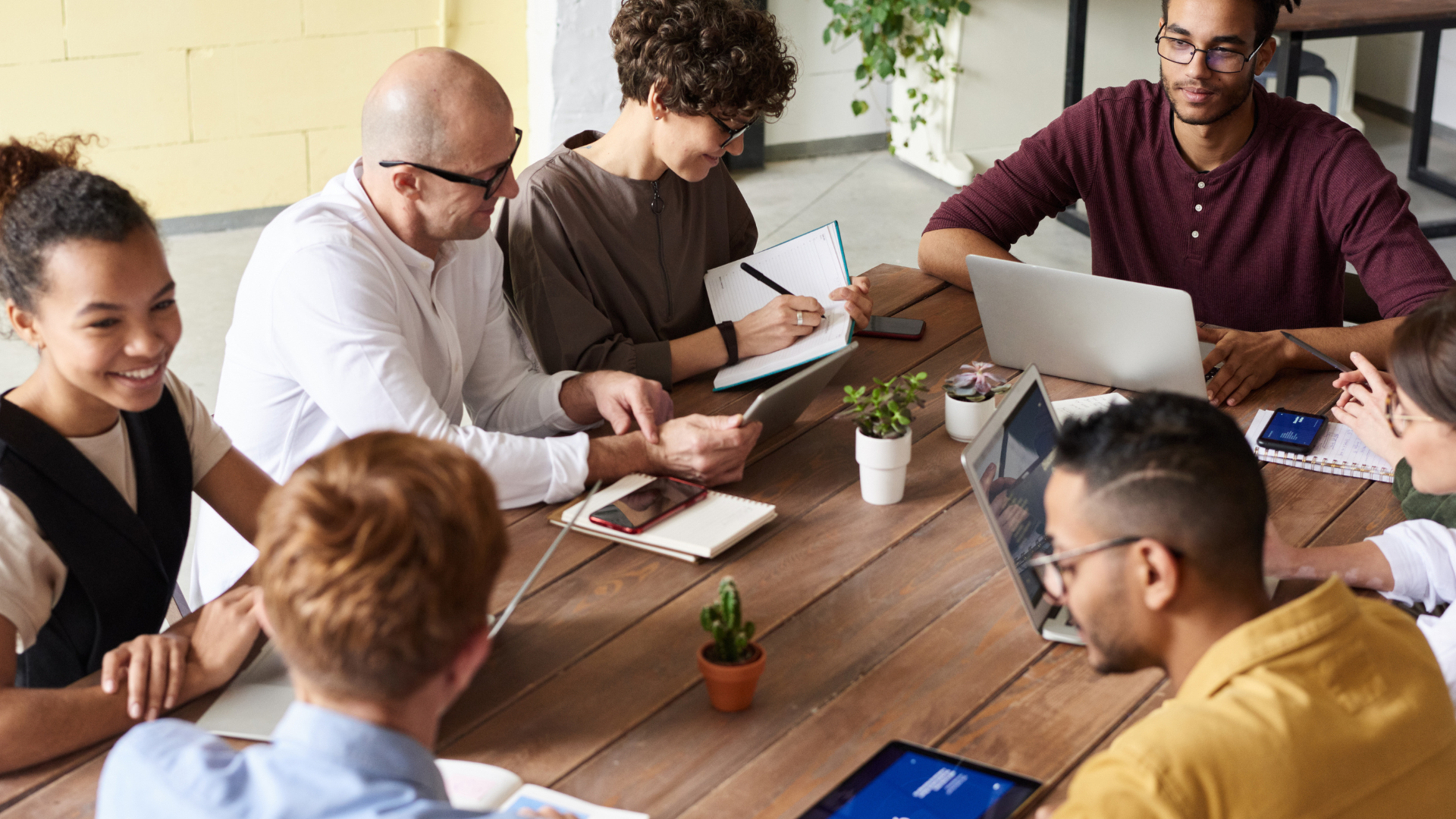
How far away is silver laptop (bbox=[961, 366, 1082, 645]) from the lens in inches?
57.0

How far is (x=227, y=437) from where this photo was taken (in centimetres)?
176

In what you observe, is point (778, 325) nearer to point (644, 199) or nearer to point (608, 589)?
point (644, 199)

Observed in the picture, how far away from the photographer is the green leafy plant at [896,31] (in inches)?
205

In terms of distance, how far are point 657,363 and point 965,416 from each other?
58cm

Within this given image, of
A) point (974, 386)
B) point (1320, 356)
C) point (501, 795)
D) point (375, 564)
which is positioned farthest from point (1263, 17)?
point (375, 564)

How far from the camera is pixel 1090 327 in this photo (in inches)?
81.8

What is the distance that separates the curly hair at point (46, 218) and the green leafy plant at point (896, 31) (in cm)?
418

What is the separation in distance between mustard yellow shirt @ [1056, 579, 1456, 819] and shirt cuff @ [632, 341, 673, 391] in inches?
51.4

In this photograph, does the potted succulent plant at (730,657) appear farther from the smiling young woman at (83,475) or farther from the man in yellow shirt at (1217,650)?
the smiling young woman at (83,475)

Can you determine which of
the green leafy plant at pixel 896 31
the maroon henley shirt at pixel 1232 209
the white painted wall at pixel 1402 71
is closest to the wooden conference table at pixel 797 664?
the maroon henley shirt at pixel 1232 209

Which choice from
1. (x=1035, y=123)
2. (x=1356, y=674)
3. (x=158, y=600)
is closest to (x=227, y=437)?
(x=158, y=600)

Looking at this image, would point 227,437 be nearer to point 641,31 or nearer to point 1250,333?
point 641,31

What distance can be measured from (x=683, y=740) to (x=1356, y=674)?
64 cm

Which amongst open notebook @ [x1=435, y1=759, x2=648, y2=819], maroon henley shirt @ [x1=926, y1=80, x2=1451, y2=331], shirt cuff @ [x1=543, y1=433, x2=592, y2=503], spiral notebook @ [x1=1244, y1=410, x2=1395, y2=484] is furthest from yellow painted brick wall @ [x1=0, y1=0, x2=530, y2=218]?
open notebook @ [x1=435, y1=759, x2=648, y2=819]
